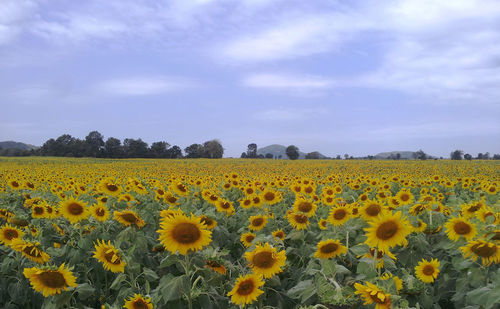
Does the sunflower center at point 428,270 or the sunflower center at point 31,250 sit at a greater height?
the sunflower center at point 31,250

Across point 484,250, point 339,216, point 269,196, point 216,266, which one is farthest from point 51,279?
point 269,196

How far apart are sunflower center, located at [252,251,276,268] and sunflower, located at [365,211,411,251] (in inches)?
28.7

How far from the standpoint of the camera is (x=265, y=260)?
2.76 m

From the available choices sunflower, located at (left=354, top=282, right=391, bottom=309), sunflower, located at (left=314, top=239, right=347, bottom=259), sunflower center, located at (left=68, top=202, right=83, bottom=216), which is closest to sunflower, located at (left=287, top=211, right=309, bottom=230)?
sunflower, located at (left=314, top=239, right=347, bottom=259)

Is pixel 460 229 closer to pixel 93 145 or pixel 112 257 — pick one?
pixel 112 257

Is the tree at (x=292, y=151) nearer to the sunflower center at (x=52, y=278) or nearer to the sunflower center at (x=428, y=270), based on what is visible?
the sunflower center at (x=428, y=270)

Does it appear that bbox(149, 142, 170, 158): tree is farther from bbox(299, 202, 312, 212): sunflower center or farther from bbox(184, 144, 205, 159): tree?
bbox(299, 202, 312, 212): sunflower center

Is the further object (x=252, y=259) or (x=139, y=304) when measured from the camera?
(x=252, y=259)

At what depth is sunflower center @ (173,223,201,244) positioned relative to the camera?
271 centimetres

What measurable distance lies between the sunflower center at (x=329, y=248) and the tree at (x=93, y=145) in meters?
90.2

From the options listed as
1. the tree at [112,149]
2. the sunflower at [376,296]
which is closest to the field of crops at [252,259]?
the sunflower at [376,296]

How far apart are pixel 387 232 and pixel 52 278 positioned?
8.65 feet

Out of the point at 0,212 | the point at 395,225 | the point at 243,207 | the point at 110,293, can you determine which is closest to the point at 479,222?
the point at 395,225

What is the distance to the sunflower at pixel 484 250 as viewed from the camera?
9.24 feet
